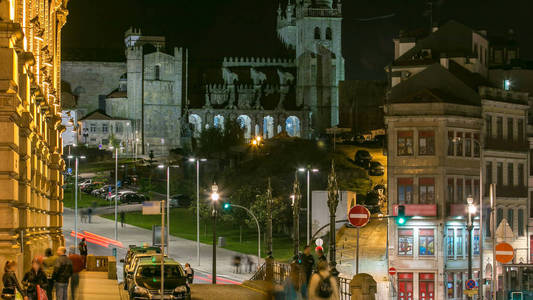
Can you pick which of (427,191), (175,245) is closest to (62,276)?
(427,191)

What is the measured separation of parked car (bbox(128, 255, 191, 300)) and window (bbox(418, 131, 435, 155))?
3596cm

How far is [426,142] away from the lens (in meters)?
72.1

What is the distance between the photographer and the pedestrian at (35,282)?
26.0 metres

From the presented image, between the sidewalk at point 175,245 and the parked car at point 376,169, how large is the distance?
26483 mm

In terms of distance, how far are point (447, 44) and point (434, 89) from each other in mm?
11729

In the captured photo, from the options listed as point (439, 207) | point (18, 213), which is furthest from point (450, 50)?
point (18, 213)

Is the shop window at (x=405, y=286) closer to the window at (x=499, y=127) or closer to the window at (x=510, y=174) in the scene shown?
the window at (x=510, y=174)

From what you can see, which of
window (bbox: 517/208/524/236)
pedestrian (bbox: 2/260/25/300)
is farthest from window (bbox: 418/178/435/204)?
pedestrian (bbox: 2/260/25/300)

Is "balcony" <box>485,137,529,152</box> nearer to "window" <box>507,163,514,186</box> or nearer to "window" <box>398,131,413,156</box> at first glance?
"window" <box>507,163,514,186</box>

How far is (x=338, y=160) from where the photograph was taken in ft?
408

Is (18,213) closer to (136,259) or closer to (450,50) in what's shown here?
(136,259)

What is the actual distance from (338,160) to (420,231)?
5343cm

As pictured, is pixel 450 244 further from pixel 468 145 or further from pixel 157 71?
pixel 157 71

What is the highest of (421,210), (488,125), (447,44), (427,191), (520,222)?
(447,44)
